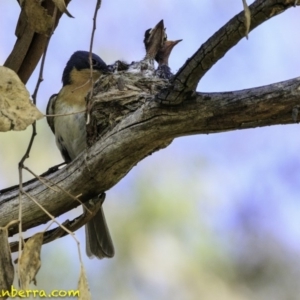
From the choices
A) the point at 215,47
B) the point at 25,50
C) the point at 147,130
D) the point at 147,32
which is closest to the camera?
the point at 215,47

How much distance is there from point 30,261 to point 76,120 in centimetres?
230

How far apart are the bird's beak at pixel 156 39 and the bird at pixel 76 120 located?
1.24ft

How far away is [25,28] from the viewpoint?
343cm

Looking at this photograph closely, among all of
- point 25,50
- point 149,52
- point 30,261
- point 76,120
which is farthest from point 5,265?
point 149,52

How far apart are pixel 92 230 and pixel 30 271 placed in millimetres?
2641

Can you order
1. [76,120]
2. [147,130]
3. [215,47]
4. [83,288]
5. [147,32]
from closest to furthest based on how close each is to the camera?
1. [83,288]
2. [215,47]
3. [147,130]
4. [76,120]
5. [147,32]

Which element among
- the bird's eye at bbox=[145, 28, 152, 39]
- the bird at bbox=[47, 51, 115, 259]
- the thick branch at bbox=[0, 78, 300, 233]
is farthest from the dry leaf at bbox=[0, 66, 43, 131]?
the bird's eye at bbox=[145, 28, 152, 39]

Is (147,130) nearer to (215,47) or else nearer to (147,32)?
(215,47)

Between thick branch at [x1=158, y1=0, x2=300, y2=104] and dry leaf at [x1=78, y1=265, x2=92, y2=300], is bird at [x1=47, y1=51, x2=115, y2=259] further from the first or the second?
dry leaf at [x1=78, y1=265, x2=92, y2=300]

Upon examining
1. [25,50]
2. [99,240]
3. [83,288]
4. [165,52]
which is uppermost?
[165,52]

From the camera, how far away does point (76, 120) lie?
14.3ft

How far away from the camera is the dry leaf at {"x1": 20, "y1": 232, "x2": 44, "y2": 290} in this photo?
80.0 inches

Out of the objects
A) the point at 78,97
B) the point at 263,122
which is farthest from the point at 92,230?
the point at 263,122

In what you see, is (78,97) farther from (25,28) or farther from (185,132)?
(185,132)
